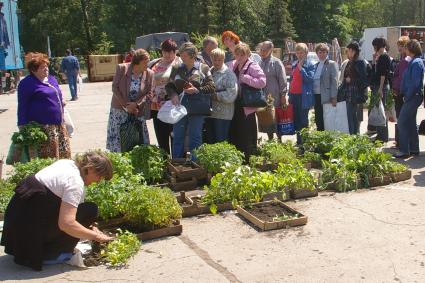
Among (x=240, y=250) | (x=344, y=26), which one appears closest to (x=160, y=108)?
(x=240, y=250)

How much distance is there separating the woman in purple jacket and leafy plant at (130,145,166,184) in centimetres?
108

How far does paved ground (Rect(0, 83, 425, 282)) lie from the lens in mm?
4309

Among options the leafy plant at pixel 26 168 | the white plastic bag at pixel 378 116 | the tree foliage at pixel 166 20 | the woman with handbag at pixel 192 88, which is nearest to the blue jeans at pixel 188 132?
the woman with handbag at pixel 192 88

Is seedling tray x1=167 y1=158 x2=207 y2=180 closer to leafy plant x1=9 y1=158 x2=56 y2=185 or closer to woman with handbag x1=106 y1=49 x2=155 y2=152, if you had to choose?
woman with handbag x1=106 y1=49 x2=155 y2=152

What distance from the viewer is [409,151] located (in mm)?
8562

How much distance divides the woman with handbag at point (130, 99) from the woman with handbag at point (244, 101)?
1.31m

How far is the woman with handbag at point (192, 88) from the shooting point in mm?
7293

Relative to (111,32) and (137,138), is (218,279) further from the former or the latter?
(111,32)

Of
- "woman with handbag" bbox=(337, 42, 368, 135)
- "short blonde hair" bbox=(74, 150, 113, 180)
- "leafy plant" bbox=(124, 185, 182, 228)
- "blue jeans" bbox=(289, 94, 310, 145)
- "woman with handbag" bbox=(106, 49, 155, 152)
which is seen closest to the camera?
"short blonde hair" bbox=(74, 150, 113, 180)

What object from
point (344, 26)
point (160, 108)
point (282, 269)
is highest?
point (344, 26)

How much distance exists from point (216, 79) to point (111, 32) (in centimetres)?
4320

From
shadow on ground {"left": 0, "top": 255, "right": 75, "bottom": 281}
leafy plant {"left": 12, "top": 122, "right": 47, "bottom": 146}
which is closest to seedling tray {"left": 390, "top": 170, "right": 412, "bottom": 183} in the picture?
shadow on ground {"left": 0, "top": 255, "right": 75, "bottom": 281}

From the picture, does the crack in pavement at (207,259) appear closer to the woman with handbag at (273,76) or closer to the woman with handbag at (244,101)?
the woman with handbag at (244,101)

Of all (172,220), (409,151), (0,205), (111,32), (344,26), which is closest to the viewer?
(172,220)
